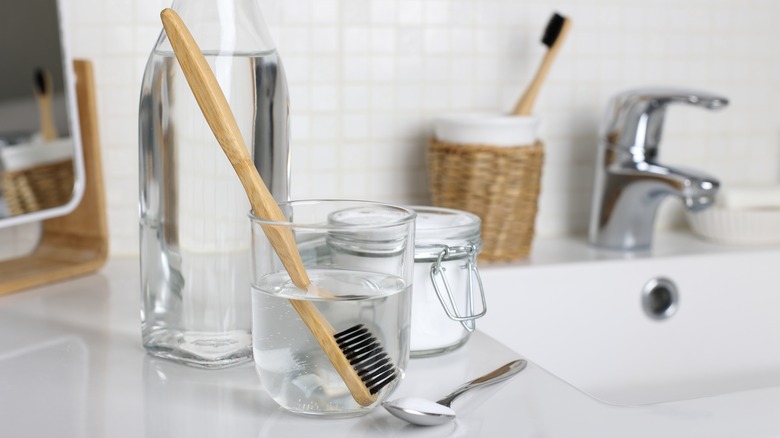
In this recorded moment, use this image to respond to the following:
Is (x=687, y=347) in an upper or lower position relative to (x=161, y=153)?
lower

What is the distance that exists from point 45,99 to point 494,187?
48 cm

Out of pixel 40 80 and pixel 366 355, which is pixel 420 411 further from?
pixel 40 80

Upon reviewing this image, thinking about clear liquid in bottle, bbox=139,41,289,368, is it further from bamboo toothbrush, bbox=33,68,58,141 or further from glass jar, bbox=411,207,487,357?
bamboo toothbrush, bbox=33,68,58,141

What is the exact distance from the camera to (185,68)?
0.50 metres

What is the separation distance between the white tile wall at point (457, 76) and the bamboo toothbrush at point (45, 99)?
0.31ft

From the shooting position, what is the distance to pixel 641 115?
3.37 ft

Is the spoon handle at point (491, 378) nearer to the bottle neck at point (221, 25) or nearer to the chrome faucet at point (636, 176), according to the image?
the bottle neck at point (221, 25)

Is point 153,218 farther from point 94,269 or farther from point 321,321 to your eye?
point 94,269

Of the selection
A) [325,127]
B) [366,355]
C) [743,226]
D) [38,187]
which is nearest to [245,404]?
[366,355]

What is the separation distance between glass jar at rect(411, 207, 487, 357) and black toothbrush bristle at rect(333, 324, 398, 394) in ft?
0.40

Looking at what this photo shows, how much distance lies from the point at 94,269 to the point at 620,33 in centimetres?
73

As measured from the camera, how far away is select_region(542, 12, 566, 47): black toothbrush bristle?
3.27 ft

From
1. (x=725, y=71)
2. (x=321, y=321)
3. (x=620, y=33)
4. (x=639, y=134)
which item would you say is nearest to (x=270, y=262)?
(x=321, y=321)

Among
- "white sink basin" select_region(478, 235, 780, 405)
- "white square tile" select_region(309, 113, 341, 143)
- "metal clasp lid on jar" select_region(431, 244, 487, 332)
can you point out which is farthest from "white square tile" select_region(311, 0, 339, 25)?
"metal clasp lid on jar" select_region(431, 244, 487, 332)
